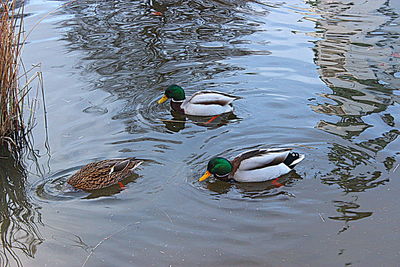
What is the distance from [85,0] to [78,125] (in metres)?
6.67

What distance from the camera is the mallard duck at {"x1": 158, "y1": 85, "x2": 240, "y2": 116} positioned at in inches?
301

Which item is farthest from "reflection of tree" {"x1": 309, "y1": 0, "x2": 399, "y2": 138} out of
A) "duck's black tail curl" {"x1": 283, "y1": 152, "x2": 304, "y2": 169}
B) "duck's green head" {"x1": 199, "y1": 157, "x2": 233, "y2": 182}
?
"duck's green head" {"x1": 199, "y1": 157, "x2": 233, "y2": 182}

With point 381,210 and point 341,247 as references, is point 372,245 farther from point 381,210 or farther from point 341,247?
point 381,210

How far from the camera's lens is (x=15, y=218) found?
5465 mm

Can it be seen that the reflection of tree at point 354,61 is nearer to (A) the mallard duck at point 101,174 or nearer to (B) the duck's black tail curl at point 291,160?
(B) the duck's black tail curl at point 291,160

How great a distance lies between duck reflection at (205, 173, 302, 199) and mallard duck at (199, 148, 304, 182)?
0.05 m

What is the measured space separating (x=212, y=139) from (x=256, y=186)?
1.19 metres

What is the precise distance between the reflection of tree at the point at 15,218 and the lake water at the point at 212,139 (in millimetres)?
17

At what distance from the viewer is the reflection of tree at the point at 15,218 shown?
195 inches

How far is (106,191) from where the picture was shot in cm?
593

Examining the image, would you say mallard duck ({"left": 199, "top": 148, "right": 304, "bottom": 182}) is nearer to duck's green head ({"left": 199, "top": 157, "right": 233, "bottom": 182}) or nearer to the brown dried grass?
duck's green head ({"left": 199, "top": 157, "right": 233, "bottom": 182})

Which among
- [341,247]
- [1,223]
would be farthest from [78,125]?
[341,247]

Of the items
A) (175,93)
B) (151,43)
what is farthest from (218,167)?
(151,43)

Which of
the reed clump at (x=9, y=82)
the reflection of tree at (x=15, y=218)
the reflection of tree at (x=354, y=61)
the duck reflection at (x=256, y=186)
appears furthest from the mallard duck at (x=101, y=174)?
the reflection of tree at (x=354, y=61)
